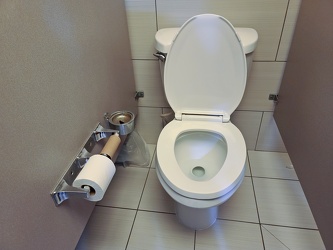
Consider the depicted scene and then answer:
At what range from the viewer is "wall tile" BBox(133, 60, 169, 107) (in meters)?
1.37

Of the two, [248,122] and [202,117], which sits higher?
[202,117]

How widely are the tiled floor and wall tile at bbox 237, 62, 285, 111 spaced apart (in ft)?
1.31

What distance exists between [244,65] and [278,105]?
1.42ft

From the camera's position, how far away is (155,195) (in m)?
1.35

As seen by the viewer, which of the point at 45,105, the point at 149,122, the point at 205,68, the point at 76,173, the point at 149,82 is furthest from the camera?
the point at 149,122

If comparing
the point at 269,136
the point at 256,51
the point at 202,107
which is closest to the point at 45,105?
the point at 202,107

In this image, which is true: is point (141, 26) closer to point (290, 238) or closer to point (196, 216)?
point (196, 216)

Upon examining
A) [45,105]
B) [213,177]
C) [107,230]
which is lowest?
[107,230]

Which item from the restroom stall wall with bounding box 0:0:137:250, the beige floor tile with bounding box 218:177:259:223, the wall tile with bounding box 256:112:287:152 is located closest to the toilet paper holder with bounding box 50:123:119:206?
the restroom stall wall with bounding box 0:0:137:250

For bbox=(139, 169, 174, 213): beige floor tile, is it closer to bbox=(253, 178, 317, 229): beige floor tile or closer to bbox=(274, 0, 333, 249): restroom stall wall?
bbox=(253, 178, 317, 229): beige floor tile

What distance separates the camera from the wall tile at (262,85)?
4.17 feet

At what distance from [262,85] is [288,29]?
0.99ft

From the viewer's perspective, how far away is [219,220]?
121 centimetres

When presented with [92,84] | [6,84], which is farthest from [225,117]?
[6,84]
